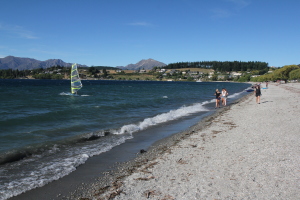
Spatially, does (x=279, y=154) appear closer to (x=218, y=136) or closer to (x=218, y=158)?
(x=218, y=158)

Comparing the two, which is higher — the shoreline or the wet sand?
the wet sand

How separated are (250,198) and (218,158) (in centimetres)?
265

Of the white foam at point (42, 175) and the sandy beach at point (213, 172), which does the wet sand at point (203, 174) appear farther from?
the white foam at point (42, 175)

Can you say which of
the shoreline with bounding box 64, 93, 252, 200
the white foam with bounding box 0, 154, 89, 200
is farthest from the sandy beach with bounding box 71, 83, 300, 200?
the white foam with bounding box 0, 154, 89, 200

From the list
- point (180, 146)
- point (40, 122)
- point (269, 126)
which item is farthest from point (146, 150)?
point (40, 122)

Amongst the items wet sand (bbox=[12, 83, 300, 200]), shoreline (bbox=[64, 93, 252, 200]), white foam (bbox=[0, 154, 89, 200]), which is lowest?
white foam (bbox=[0, 154, 89, 200])

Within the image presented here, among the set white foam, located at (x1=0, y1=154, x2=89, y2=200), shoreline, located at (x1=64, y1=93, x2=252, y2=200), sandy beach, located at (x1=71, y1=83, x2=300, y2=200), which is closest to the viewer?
sandy beach, located at (x1=71, y1=83, x2=300, y2=200)

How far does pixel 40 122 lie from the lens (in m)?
16.5

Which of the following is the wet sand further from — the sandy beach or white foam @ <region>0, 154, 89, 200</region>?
white foam @ <region>0, 154, 89, 200</region>

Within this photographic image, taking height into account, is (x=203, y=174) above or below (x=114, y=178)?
above

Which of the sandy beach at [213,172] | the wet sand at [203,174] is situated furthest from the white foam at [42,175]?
the sandy beach at [213,172]

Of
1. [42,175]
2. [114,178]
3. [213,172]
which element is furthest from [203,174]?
[42,175]

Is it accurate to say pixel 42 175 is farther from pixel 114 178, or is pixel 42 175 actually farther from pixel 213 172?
pixel 213 172

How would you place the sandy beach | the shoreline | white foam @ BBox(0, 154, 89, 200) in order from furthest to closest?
white foam @ BBox(0, 154, 89, 200)
the shoreline
the sandy beach
